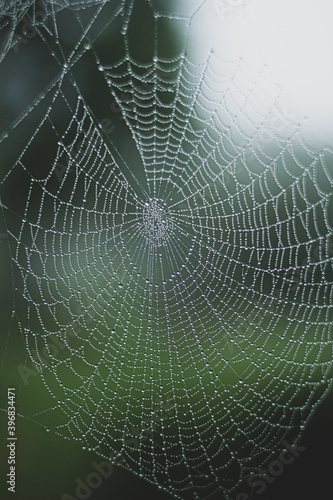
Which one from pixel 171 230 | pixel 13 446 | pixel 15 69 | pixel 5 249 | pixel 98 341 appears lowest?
pixel 13 446

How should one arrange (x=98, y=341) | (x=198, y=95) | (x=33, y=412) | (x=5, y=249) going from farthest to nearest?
(x=98, y=341)
(x=33, y=412)
(x=198, y=95)
(x=5, y=249)

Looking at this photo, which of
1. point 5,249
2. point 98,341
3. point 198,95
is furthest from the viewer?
point 98,341

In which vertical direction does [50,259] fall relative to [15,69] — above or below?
below

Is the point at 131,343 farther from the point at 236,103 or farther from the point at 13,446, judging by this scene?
the point at 236,103

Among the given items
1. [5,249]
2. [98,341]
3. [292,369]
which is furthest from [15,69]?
[292,369]

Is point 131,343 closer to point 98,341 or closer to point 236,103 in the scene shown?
point 98,341

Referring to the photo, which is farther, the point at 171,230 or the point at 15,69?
the point at 171,230

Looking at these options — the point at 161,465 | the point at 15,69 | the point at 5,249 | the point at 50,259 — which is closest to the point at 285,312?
the point at 161,465
